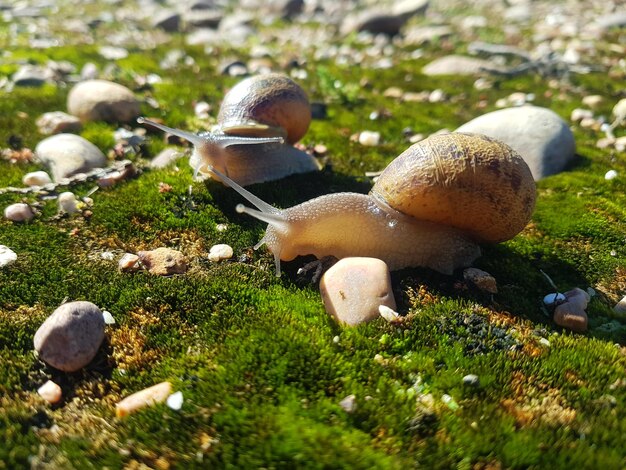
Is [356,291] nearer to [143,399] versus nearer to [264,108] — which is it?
[143,399]

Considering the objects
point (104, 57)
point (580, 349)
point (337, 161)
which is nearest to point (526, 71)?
point (337, 161)

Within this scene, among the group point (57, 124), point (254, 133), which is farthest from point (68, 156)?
point (254, 133)

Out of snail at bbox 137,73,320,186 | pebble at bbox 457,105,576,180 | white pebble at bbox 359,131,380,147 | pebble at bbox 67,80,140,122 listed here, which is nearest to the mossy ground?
snail at bbox 137,73,320,186

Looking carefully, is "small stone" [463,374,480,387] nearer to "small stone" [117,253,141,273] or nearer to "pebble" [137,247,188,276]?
"pebble" [137,247,188,276]

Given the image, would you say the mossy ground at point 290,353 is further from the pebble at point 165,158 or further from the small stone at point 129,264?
the pebble at point 165,158

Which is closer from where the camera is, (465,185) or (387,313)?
(387,313)

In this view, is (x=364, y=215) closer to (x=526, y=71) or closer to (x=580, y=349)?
(x=580, y=349)
